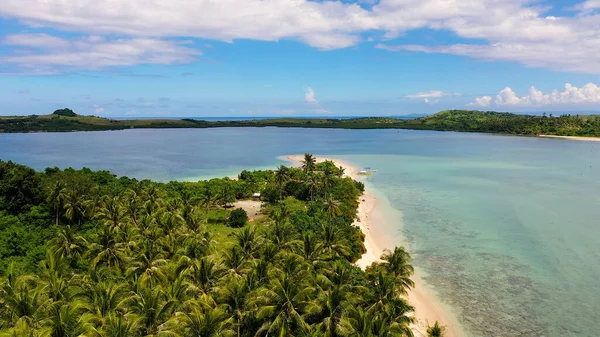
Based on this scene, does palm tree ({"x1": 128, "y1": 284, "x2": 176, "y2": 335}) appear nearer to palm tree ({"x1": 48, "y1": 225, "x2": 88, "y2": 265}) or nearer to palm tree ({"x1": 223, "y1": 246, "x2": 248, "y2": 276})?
palm tree ({"x1": 223, "y1": 246, "x2": 248, "y2": 276})

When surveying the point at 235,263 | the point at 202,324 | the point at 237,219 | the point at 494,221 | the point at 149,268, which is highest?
the point at 235,263

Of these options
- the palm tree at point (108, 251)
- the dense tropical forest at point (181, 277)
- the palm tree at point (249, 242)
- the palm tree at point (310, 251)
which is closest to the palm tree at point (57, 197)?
the dense tropical forest at point (181, 277)

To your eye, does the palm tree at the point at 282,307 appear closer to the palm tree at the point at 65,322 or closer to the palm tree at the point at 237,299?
the palm tree at the point at 237,299

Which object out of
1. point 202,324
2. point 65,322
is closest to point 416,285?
point 202,324

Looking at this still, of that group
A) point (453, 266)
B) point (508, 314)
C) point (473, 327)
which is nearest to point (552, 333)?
point (508, 314)

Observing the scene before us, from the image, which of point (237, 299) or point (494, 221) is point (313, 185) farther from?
point (237, 299)
